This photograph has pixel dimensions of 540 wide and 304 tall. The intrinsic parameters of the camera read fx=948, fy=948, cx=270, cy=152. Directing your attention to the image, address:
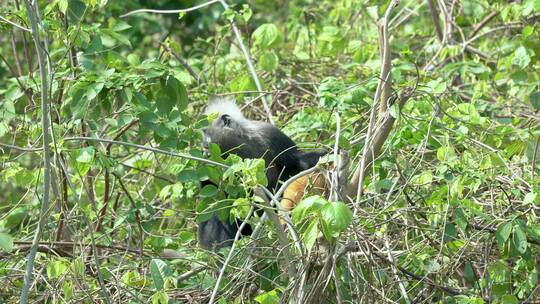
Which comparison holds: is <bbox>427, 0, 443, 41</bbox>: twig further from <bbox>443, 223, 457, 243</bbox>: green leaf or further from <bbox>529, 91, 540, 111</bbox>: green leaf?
<bbox>443, 223, 457, 243</bbox>: green leaf

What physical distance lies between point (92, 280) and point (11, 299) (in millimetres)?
339

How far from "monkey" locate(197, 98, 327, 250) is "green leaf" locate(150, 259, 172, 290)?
56.6 inches

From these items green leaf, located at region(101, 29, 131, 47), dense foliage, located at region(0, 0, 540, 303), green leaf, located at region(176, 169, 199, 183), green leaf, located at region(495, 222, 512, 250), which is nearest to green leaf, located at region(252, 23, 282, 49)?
dense foliage, located at region(0, 0, 540, 303)

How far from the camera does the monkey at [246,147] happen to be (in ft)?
16.8

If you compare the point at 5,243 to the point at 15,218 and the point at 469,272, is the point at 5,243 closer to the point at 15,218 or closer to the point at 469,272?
the point at 15,218

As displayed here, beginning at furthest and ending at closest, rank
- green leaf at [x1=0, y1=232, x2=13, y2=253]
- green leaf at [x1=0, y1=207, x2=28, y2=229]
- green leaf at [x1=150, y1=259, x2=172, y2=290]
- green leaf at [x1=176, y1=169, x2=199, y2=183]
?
green leaf at [x1=0, y1=207, x2=28, y2=229]
green leaf at [x1=176, y1=169, x2=199, y2=183]
green leaf at [x1=150, y1=259, x2=172, y2=290]
green leaf at [x1=0, y1=232, x2=13, y2=253]

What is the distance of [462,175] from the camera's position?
356cm

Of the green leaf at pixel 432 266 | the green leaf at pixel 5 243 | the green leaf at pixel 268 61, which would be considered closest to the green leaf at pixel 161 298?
the green leaf at pixel 5 243

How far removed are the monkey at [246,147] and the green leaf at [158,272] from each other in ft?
4.72

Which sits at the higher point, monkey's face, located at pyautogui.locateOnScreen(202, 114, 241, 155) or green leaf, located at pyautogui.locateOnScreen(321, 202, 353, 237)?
green leaf, located at pyautogui.locateOnScreen(321, 202, 353, 237)

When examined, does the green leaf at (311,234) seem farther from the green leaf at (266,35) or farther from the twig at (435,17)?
the twig at (435,17)

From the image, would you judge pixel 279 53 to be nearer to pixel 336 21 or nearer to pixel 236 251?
pixel 336 21

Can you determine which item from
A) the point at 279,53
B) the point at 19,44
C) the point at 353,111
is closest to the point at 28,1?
the point at 353,111

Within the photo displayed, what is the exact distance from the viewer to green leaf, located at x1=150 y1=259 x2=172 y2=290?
3242mm
